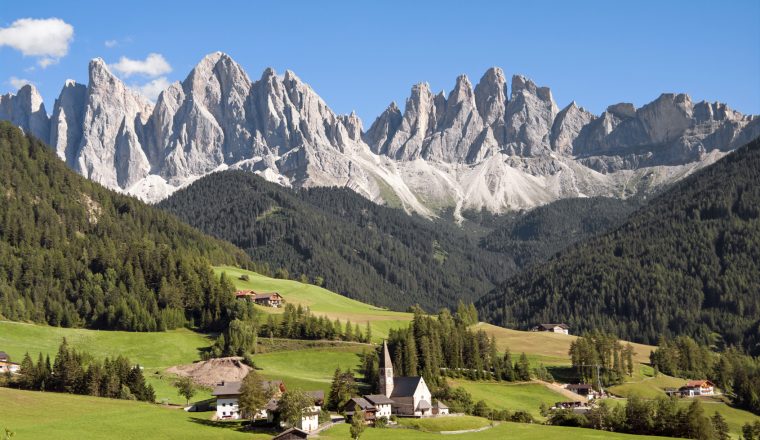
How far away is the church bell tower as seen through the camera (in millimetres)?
136125

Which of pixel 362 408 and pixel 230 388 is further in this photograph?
pixel 230 388

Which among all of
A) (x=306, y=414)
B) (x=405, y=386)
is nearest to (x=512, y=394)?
(x=405, y=386)

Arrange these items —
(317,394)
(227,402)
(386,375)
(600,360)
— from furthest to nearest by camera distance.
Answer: (600,360)
(386,375)
(317,394)
(227,402)

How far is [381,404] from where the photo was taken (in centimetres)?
12725

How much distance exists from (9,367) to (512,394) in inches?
3259

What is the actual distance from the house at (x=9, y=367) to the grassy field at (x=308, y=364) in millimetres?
39287

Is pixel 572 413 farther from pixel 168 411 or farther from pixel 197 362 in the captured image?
pixel 197 362

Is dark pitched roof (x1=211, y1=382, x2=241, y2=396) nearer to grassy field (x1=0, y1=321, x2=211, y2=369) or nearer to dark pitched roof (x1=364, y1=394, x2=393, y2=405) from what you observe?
dark pitched roof (x1=364, y1=394, x2=393, y2=405)

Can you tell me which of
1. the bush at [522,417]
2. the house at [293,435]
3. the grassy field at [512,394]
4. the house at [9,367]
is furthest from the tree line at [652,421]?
the house at [9,367]

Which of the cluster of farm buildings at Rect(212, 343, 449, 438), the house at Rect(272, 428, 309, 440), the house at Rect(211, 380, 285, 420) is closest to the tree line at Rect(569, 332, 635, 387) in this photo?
the cluster of farm buildings at Rect(212, 343, 449, 438)

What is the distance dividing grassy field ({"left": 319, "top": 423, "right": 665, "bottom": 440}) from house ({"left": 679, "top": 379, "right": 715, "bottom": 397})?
204 feet

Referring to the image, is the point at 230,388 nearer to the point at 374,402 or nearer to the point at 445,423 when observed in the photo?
the point at 374,402

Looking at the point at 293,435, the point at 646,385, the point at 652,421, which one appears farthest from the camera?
the point at 646,385

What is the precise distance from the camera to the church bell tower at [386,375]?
136125 mm
